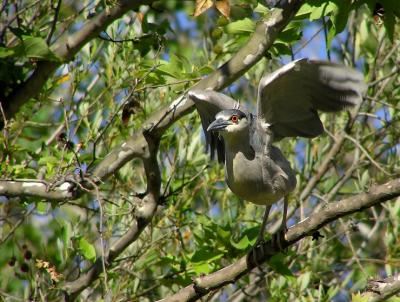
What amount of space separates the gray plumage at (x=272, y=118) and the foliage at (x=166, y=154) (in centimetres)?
21

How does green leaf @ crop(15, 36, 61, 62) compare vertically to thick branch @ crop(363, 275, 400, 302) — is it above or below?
above

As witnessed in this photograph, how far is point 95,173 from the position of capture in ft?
16.1

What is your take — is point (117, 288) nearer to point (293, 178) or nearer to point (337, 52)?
point (293, 178)

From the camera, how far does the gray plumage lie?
16.4 feet

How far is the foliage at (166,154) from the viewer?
5.09 meters

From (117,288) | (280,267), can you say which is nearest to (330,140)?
(280,267)

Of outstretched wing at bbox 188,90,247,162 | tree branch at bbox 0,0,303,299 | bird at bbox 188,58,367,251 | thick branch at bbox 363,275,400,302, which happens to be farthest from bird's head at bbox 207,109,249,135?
thick branch at bbox 363,275,400,302

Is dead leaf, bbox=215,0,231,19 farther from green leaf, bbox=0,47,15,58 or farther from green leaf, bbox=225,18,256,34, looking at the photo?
green leaf, bbox=0,47,15,58

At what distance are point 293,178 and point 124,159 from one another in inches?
48.3

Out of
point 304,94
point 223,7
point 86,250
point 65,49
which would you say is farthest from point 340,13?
point 86,250

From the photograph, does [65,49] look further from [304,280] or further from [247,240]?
[304,280]

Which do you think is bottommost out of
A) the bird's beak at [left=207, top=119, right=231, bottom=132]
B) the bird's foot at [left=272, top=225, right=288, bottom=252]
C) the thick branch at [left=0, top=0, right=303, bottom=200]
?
the bird's foot at [left=272, top=225, right=288, bottom=252]

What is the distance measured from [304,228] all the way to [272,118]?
1462 millimetres

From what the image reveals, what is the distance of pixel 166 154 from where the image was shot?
6.05 m
